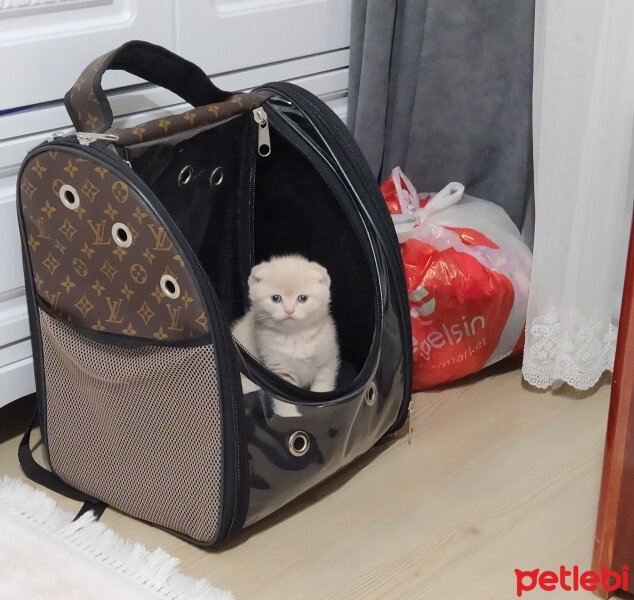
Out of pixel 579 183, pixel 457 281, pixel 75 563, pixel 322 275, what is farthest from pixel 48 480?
pixel 579 183

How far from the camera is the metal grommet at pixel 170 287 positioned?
1.09 meters

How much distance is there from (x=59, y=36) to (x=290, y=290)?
46 centimetres

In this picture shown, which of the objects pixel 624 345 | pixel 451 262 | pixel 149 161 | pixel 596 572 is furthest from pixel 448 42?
pixel 596 572

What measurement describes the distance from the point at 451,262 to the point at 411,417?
0.87 feet

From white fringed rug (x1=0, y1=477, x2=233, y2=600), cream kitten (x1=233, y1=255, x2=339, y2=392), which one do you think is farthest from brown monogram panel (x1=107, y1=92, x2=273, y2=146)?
white fringed rug (x1=0, y1=477, x2=233, y2=600)

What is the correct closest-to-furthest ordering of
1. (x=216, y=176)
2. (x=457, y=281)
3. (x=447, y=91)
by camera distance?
(x=216, y=176) < (x=457, y=281) < (x=447, y=91)

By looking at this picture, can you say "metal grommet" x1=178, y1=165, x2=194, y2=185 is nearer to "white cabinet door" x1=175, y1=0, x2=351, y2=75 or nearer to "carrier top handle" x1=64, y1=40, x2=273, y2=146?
"carrier top handle" x1=64, y1=40, x2=273, y2=146

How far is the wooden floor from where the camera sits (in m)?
1.18

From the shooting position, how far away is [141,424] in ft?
3.88

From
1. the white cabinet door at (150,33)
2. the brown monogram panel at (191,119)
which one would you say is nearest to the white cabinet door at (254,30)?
the white cabinet door at (150,33)

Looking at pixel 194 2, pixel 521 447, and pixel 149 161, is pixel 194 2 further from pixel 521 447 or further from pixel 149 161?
pixel 521 447

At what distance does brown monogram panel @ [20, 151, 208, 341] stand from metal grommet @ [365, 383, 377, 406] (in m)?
0.30

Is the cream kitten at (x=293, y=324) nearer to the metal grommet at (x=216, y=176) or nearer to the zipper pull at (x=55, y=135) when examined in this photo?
the metal grommet at (x=216, y=176)

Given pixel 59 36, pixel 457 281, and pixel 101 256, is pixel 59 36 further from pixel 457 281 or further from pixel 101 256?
pixel 457 281
